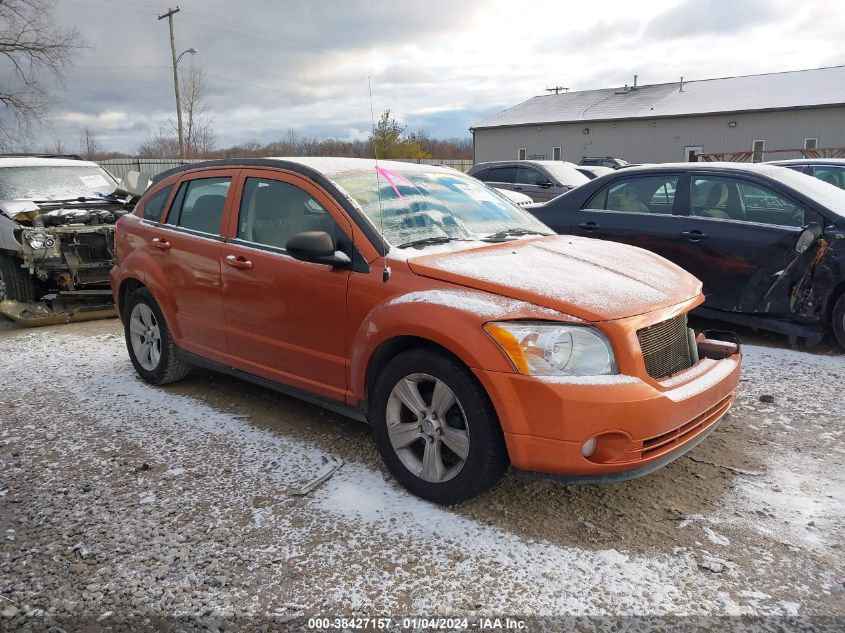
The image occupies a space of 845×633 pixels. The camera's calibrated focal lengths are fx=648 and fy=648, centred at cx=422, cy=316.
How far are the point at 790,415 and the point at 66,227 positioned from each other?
7316 mm

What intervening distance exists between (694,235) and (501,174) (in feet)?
28.5

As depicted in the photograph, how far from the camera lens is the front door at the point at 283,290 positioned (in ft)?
11.8

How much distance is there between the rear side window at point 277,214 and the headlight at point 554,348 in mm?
1265

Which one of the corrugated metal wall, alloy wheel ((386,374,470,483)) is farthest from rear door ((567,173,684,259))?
the corrugated metal wall

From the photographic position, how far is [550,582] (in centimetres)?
262

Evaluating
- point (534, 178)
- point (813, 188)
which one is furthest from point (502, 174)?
point (813, 188)

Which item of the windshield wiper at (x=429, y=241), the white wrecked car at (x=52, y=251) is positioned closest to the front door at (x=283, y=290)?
the windshield wiper at (x=429, y=241)

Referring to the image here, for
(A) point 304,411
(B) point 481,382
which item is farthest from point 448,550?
(A) point 304,411

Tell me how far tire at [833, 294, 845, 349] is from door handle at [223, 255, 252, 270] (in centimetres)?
468

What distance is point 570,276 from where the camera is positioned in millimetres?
3230

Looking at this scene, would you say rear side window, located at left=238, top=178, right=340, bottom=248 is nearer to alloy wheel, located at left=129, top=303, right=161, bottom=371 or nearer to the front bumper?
alloy wheel, located at left=129, top=303, right=161, bottom=371

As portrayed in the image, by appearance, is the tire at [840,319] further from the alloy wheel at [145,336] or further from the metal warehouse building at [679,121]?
the metal warehouse building at [679,121]

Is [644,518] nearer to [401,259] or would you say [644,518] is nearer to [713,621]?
[713,621]

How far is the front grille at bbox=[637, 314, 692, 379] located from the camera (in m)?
2.98
